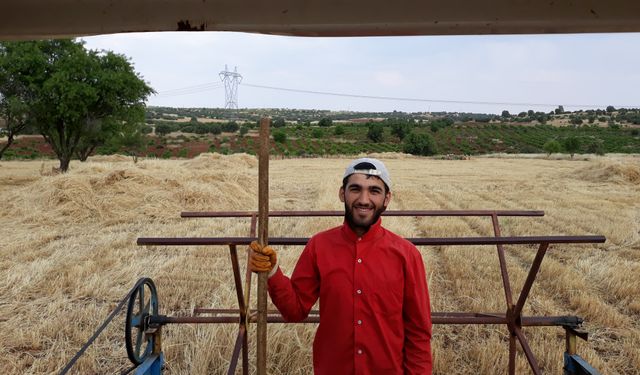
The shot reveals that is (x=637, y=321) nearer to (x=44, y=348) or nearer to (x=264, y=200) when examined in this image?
(x=264, y=200)

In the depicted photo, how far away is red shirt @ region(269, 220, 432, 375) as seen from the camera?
85.5 inches

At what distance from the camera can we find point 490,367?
153 inches

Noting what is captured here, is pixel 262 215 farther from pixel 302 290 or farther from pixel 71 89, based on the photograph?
pixel 71 89

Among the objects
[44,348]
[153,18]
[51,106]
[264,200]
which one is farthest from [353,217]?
[51,106]

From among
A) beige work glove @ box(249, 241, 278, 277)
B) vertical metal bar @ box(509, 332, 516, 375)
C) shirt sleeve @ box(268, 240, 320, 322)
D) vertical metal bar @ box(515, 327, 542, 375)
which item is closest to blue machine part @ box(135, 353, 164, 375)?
shirt sleeve @ box(268, 240, 320, 322)

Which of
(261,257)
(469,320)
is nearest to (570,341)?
(469,320)

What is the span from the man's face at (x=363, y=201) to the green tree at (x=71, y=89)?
1857 cm

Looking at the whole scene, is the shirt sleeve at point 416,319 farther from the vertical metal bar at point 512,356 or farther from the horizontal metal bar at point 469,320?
the vertical metal bar at point 512,356

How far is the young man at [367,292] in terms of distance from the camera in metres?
2.17

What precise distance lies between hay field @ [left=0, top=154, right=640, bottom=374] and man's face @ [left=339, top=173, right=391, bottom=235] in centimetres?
206

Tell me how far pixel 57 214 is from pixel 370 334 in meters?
10.0

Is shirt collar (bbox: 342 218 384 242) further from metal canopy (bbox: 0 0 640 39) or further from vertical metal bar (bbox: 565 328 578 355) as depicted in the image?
vertical metal bar (bbox: 565 328 578 355)

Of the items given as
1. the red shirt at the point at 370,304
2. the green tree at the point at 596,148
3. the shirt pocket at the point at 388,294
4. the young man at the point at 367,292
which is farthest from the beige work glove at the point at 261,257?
the green tree at the point at 596,148

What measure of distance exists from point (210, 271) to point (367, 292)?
4.50 metres
